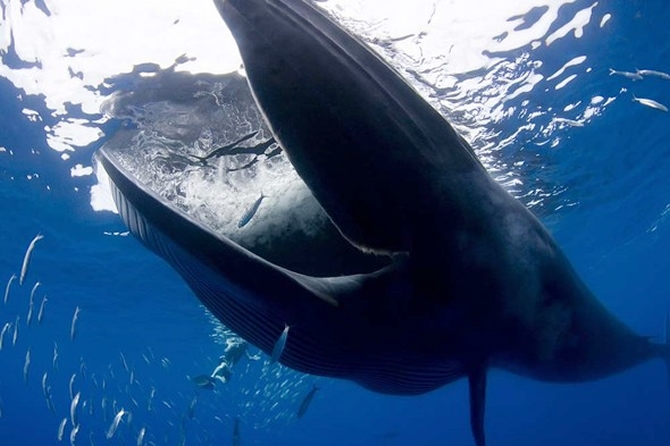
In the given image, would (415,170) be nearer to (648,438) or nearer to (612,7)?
(612,7)

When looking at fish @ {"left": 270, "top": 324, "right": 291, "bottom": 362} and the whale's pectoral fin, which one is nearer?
fish @ {"left": 270, "top": 324, "right": 291, "bottom": 362}

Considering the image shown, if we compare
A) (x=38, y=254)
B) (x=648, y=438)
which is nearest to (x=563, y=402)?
(x=648, y=438)

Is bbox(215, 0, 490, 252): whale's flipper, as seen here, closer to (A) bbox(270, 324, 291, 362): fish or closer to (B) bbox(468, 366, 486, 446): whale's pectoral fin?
(A) bbox(270, 324, 291, 362): fish

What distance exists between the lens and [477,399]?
8.51 feet

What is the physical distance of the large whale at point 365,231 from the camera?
1.62 metres

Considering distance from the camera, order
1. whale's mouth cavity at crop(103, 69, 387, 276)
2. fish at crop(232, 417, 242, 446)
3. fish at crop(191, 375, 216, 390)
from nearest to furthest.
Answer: whale's mouth cavity at crop(103, 69, 387, 276) → fish at crop(232, 417, 242, 446) → fish at crop(191, 375, 216, 390)

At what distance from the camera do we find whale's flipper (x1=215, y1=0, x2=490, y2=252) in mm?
1646

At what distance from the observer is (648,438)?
49.5 metres

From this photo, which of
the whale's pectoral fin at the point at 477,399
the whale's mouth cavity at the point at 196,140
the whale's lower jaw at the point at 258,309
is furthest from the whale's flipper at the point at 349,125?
the whale's mouth cavity at the point at 196,140

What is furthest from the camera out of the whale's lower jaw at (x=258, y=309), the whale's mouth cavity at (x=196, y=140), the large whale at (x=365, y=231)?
the whale's mouth cavity at (x=196, y=140)

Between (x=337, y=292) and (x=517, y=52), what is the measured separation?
27.7ft

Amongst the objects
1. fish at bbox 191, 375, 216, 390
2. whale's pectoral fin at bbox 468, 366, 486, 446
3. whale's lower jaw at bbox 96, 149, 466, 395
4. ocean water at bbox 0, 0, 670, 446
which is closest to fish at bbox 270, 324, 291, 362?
whale's lower jaw at bbox 96, 149, 466, 395

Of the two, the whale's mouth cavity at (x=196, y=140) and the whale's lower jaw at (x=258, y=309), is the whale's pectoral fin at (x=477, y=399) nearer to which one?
the whale's lower jaw at (x=258, y=309)

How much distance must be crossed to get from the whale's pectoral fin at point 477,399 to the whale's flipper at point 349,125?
42.1 inches
